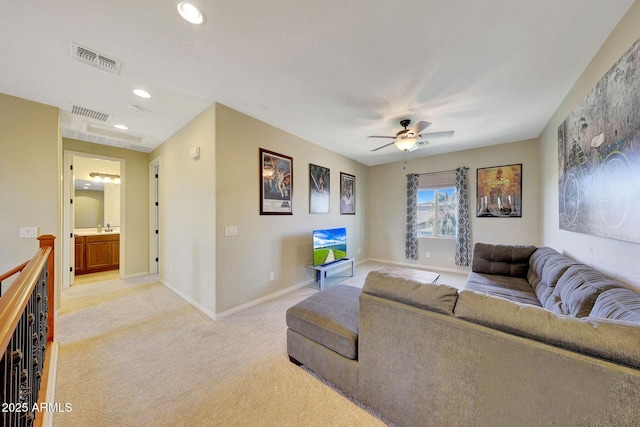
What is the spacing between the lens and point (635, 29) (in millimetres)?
1424

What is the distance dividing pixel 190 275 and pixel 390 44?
368 centimetres

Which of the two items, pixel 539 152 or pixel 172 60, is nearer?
pixel 172 60

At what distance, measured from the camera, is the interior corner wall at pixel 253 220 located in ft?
9.24

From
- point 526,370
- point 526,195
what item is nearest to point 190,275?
point 526,370

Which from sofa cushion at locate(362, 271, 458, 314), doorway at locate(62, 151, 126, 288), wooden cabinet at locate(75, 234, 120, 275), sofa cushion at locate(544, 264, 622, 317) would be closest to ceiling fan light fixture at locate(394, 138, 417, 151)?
sofa cushion at locate(544, 264, 622, 317)

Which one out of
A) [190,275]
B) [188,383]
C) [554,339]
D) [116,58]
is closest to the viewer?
[554,339]

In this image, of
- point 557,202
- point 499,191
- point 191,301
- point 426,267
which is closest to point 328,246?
point 191,301

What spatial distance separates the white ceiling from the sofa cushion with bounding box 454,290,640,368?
6.19 feet

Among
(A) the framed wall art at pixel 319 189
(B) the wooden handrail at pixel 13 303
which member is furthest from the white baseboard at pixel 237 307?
(B) the wooden handrail at pixel 13 303

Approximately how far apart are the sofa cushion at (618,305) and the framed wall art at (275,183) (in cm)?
323

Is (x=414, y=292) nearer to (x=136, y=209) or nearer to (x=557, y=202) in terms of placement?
(x=557, y=202)

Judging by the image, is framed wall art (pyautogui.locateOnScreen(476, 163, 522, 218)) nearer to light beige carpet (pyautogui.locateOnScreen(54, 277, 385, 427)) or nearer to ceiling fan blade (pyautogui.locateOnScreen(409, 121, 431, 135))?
ceiling fan blade (pyautogui.locateOnScreen(409, 121, 431, 135))

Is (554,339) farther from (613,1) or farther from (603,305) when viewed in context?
(613,1)

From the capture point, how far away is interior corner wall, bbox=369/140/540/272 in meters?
4.07
